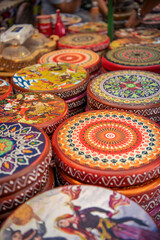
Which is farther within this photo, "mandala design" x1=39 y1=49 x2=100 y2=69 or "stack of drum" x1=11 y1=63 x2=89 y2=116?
"mandala design" x1=39 y1=49 x2=100 y2=69

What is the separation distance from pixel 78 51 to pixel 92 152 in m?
1.23

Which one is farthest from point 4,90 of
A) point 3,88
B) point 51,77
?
point 51,77

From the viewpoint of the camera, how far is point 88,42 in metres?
2.16

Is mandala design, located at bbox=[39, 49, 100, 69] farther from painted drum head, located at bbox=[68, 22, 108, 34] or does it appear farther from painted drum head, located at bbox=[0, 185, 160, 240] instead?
painted drum head, located at bbox=[0, 185, 160, 240]

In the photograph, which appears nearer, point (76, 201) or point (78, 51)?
point (76, 201)

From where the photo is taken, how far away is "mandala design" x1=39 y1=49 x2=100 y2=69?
179 cm

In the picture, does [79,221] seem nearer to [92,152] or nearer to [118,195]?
[118,195]

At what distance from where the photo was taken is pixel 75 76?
5.06ft

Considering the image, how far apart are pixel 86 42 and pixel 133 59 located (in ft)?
1.88

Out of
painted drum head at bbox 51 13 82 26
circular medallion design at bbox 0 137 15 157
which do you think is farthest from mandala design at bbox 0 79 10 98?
painted drum head at bbox 51 13 82 26

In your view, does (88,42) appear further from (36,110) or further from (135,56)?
(36,110)

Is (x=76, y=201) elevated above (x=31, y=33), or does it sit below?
below

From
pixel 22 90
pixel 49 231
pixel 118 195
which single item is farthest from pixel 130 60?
pixel 49 231

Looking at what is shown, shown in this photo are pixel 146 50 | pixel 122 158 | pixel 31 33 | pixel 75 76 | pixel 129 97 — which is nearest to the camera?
pixel 122 158
